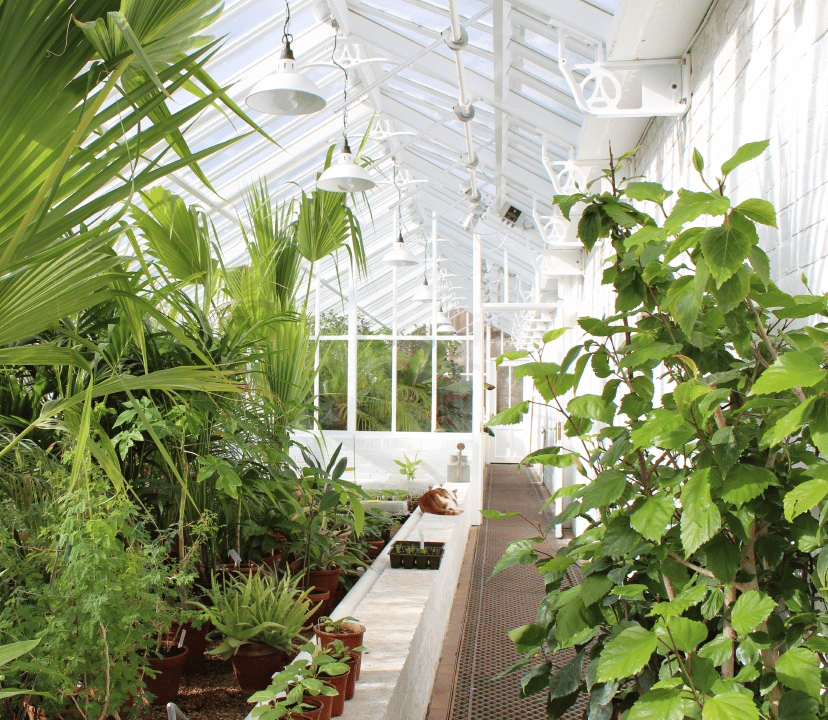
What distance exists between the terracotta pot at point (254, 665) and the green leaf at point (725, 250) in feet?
6.80

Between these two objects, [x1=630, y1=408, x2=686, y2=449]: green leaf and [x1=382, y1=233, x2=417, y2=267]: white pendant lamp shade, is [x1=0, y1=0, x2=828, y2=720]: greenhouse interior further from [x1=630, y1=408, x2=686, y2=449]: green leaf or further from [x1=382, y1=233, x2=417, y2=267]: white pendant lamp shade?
[x1=382, y1=233, x2=417, y2=267]: white pendant lamp shade

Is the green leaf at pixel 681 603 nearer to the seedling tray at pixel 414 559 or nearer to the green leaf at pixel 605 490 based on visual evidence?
the green leaf at pixel 605 490

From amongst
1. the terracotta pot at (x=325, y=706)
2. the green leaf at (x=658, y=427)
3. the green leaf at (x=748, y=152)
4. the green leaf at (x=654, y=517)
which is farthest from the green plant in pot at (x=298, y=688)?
the green leaf at (x=748, y=152)

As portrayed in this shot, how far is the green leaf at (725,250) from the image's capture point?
0.99 m

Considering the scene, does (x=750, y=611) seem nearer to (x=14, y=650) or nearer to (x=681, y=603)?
(x=681, y=603)

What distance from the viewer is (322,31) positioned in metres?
5.46

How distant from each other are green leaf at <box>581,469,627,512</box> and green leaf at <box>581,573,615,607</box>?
0.17 meters

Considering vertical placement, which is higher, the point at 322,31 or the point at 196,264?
the point at 322,31

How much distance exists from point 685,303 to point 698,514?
14.1 inches

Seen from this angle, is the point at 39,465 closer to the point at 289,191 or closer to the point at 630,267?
the point at 630,267

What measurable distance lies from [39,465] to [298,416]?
1.62 m

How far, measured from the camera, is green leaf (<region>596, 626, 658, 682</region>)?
41.1 inches

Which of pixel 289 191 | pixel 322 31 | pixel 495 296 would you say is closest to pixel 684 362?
pixel 322 31

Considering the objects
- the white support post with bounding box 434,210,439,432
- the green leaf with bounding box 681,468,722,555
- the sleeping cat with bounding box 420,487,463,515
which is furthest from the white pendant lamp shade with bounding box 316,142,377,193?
the white support post with bounding box 434,210,439,432
